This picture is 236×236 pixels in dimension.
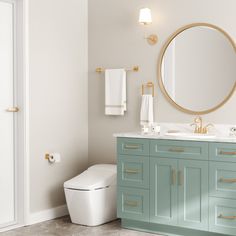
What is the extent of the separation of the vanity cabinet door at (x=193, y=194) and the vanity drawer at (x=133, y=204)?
0.33m

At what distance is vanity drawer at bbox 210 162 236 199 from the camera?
3.80m

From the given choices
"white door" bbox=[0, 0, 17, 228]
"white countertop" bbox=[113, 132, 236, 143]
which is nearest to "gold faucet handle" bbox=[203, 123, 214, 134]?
"white countertop" bbox=[113, 132, 236, 143]

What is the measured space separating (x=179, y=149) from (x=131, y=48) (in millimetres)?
1298

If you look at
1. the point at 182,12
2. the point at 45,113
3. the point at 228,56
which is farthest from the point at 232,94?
the point at 45,113

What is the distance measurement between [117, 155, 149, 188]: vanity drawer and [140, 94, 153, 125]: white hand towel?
50 cm

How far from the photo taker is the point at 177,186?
4.07m

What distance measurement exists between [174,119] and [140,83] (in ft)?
1.67

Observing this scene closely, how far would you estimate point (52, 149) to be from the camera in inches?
188

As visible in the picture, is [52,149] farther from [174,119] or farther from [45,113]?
[174,119]

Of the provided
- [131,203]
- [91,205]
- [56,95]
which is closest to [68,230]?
[91,205]

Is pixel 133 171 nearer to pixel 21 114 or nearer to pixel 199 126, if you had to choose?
pixel 199 126

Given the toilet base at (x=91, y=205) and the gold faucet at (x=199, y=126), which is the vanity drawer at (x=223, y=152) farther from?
the toilet base at (x=91, y=205)

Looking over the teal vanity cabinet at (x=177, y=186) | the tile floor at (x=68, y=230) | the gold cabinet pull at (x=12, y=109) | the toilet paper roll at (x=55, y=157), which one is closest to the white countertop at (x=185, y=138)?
the teal vanity cabinet at (x=177, y=186)

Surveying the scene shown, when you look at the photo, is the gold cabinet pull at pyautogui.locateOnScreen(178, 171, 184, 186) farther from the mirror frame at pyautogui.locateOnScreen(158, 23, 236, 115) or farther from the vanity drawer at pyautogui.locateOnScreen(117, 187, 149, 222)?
the mirror frame at pyautogui.locateOnScreen(158, 23, 236, 115)
